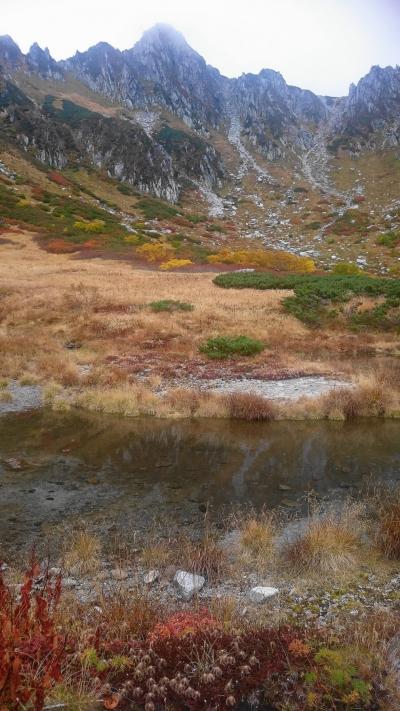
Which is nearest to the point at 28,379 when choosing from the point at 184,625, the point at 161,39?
the point at 184,625

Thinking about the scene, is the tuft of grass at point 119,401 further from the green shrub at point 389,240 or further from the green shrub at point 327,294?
the green shrub at point 389,240

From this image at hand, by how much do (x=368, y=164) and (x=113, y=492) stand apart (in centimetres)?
14900

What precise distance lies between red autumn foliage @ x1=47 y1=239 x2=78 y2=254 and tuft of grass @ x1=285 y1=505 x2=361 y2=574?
158ft

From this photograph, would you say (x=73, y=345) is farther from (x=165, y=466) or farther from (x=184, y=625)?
(x=184, y=625)

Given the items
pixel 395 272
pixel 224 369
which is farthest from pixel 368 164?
pixel 224 369

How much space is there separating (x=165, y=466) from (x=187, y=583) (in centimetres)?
565

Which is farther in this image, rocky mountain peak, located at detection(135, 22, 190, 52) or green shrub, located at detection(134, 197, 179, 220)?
rocky mountain peak, located at detection(135, 22, 190, 52)

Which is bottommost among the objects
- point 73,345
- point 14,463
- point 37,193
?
point 14,463

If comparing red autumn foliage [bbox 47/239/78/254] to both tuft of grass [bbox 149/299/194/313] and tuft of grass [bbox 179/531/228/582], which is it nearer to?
tuft of grass [bbox 149/299/194/313]

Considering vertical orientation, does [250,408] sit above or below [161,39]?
below

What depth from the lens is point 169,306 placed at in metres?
30.0

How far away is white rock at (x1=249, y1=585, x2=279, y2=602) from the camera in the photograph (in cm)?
682

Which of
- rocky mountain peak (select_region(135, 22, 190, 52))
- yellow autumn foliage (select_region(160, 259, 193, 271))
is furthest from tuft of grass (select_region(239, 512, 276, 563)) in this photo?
rocky mountain peak (select_region(135, 22, 190, 52))

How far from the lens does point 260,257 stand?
5434 centimetres
